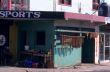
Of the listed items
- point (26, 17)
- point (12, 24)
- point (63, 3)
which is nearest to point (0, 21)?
point (12, 24)

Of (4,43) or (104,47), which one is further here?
(104,47)

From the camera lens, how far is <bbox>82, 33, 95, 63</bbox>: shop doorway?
105 feet

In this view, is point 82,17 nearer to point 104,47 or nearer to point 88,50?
point 88,50

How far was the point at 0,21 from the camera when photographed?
92.3 feet

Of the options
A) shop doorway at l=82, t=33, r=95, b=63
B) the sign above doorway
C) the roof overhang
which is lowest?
shop doorway at l=82, t=33, r=95, b=63

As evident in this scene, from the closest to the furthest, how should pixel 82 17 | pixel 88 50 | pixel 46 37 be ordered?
pixel 46 37, pixel 82 17, pixel 88 50

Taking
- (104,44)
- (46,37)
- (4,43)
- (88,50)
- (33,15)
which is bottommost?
(88,50)

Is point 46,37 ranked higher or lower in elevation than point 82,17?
lower

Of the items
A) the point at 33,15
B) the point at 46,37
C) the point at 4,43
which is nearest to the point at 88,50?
the point at 46,37

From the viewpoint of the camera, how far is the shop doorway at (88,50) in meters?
31.9

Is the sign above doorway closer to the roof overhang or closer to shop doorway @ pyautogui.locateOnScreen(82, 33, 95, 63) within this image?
the roof overhang

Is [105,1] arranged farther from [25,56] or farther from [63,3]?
[25,56]

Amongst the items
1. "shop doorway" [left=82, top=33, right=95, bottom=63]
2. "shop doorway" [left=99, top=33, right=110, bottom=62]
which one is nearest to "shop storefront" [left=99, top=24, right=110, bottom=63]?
"shop doorway" [left=99, top=33, right=110, bottom=62]

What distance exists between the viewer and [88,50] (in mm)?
32219
